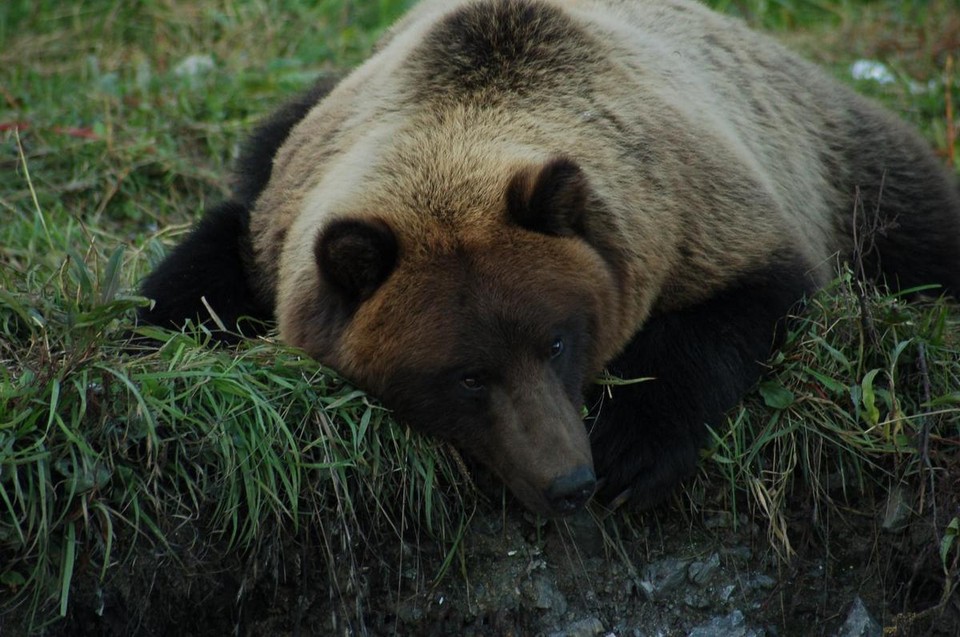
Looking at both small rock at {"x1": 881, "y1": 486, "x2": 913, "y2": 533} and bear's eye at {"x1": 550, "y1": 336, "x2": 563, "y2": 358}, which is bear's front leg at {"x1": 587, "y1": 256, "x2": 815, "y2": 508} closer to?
Result: bear's eye at {"x1": 550, "y1": 336, "x2": 563, "y2": 358}

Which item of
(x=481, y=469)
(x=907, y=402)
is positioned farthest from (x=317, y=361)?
(x=907, y=402)

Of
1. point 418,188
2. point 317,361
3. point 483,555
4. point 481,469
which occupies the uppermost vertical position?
point 418,188

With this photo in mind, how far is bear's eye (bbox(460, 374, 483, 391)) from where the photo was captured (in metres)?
4.26

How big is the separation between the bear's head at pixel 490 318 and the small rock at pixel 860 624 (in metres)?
1.30

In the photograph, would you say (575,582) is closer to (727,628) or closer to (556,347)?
(727,628)

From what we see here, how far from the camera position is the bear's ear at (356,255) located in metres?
4.18

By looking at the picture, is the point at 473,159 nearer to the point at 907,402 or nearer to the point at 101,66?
the point at 907,402

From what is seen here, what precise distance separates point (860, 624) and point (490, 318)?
6.14ft

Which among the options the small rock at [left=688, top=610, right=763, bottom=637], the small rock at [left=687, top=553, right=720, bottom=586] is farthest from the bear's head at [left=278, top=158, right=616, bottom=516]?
the small rock at [left=688, top=610, right=763, bottom=637]

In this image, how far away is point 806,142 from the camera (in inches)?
244

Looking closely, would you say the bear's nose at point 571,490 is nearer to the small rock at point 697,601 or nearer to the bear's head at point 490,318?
the bear's head at point 490,318

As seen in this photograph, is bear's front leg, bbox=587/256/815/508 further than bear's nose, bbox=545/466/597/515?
Yes

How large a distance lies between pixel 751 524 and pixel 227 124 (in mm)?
4496

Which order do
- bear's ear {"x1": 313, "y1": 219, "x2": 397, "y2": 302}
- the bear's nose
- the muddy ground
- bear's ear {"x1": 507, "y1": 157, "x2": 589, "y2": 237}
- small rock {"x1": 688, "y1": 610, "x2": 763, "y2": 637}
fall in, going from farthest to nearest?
small rock {"x1": 688, "y1": 610, "x2": 763, "y2": 637} → the muddy ground → bear's ear {"x1": 507, "y1": 157, "x2": 589, "y2": 237} → bear's ear {"x1": 313, "y1": 219, "x2": 397, "y2": 302} → the bear's nose
